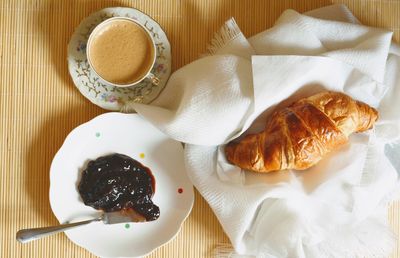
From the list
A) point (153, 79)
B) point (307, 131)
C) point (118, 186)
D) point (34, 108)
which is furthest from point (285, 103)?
point (34, 108)

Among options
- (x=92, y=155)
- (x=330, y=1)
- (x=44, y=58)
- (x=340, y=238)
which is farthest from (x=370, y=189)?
(x=44, y=58)

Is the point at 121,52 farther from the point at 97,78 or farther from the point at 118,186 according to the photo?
the point at 118,186

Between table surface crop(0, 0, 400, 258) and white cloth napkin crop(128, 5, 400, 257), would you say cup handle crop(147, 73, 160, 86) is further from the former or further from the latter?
table surface crop(0, 0, 400, 258)

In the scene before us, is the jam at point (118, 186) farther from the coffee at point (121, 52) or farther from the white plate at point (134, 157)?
the coffee at point (121, 52)

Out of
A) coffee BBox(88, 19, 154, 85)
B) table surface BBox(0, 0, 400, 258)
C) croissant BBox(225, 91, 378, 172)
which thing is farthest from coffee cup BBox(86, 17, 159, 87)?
croissant BBox(225, 91, 378, 172)

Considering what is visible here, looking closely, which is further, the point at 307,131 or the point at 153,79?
the point at 153,79

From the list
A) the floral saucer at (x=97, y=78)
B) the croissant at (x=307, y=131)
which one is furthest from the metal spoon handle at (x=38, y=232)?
the croissant at (x=307, y=131)
